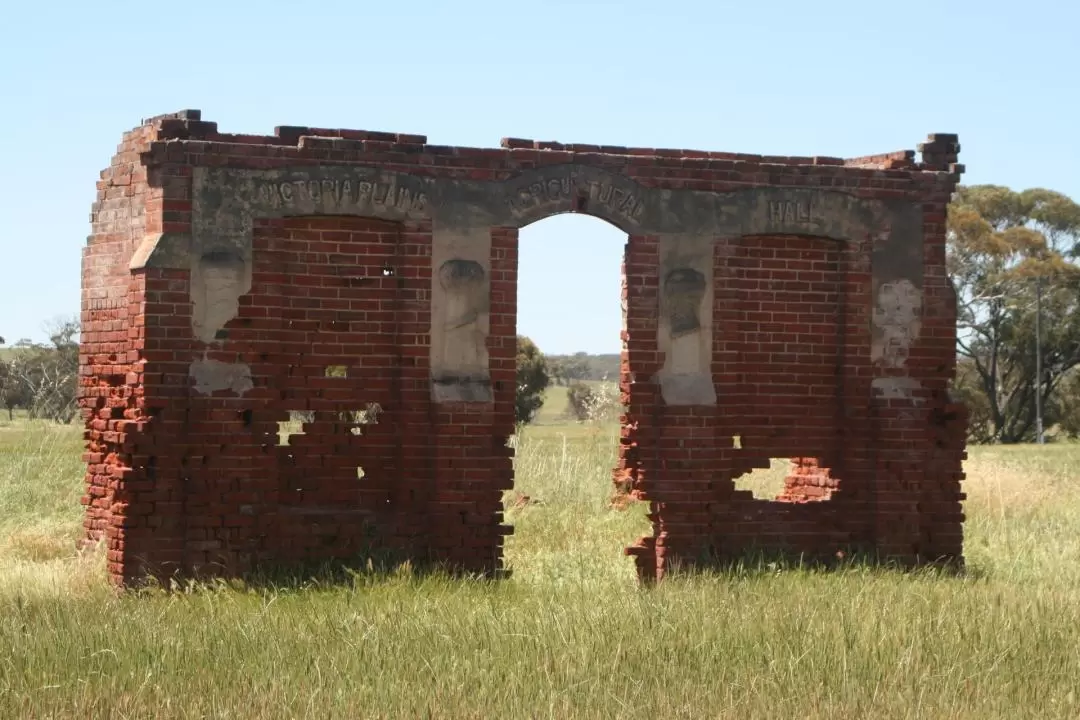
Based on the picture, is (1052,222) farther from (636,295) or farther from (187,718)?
(187,718)

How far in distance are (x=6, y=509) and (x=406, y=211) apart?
26.1 ft

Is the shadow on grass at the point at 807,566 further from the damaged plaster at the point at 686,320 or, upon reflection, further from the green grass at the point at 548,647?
the damaged plaster at the point at 686,320

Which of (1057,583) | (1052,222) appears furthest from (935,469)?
(1052,222)

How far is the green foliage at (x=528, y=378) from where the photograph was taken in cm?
4828

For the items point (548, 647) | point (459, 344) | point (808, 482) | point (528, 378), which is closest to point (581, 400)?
point (528, 378)

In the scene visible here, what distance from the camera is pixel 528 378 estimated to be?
48969 mm

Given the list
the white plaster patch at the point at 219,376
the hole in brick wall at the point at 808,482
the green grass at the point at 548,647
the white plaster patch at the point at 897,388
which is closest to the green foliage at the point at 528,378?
the hole in brick wall at the point at 808,482

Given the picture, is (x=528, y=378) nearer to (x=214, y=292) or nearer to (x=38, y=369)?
(x=38, y=369)

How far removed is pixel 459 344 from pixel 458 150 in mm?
1499

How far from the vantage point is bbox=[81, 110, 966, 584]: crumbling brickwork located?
1158 cm

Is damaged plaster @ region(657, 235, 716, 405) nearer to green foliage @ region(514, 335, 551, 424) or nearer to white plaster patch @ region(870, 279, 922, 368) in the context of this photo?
white plaster patch @ region(870, 279, 922, 368)

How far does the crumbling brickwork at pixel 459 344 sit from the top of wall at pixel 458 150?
0.02m

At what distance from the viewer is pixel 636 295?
12602 mm

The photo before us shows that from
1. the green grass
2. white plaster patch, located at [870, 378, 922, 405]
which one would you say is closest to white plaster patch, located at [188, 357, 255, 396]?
the green grass
